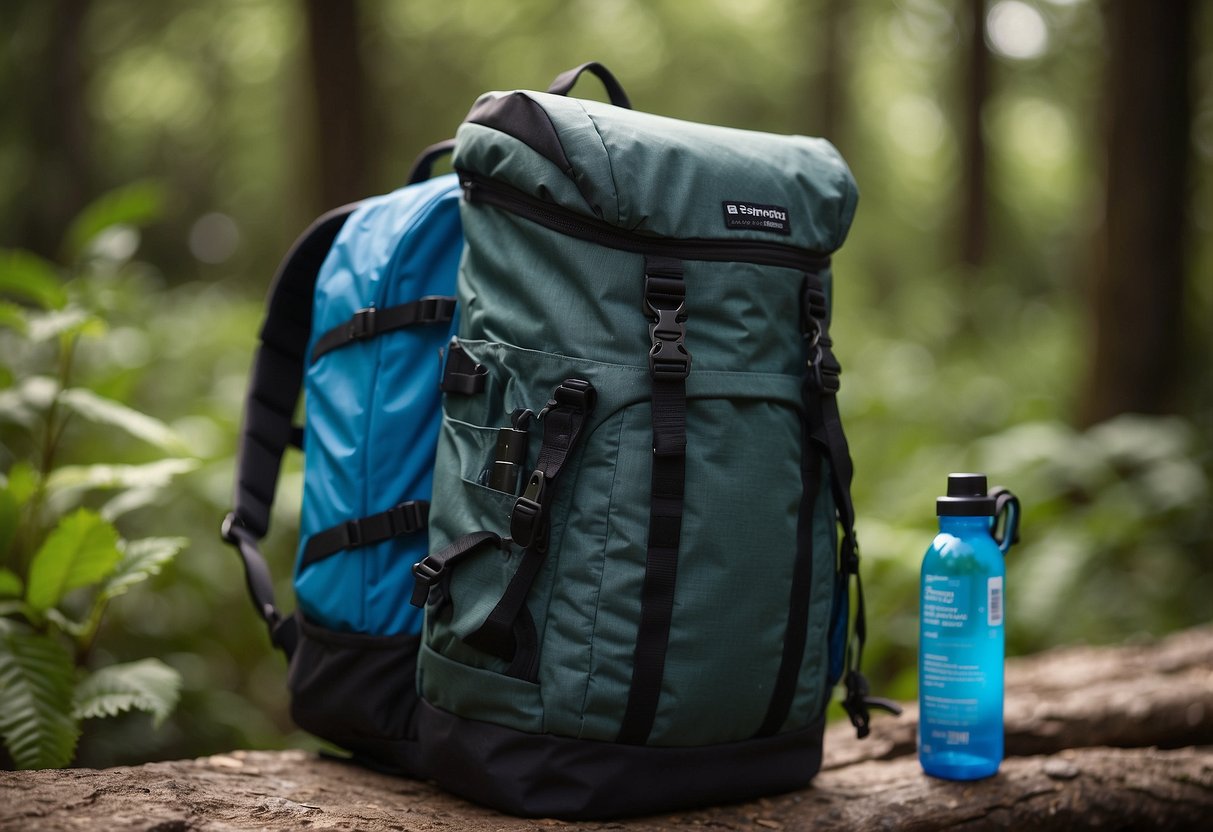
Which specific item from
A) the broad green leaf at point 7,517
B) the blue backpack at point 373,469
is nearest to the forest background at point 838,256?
the broad green leaf at point 7,517

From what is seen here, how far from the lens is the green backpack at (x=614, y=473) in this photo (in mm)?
1673

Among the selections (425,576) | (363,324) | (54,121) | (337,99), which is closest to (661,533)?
(425,576)

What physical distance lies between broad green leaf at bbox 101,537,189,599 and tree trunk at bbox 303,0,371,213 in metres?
3.10

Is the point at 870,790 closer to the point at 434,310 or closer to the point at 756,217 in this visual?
the point at 756,217

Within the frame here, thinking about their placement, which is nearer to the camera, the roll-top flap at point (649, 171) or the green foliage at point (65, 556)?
the roll-top flap at point (649, 171)

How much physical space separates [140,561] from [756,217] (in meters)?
1.56

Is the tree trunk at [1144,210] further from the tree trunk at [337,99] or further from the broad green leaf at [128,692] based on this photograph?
the broad green leaf at [128,692]

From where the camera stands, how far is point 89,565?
215 cm

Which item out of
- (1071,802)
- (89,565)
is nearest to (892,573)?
(1071,802)

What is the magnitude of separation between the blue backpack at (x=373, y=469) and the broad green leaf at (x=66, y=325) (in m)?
0.79

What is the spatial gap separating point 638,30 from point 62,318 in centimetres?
910

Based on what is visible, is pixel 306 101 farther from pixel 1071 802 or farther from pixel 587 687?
pixel 1071 802

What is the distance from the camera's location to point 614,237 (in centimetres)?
171

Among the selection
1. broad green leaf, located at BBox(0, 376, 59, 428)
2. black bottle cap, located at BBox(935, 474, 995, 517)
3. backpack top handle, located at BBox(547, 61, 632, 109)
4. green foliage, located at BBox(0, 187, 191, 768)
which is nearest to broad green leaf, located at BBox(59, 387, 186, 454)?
green foliage, located at BBox(0, 187, 191, 768)
